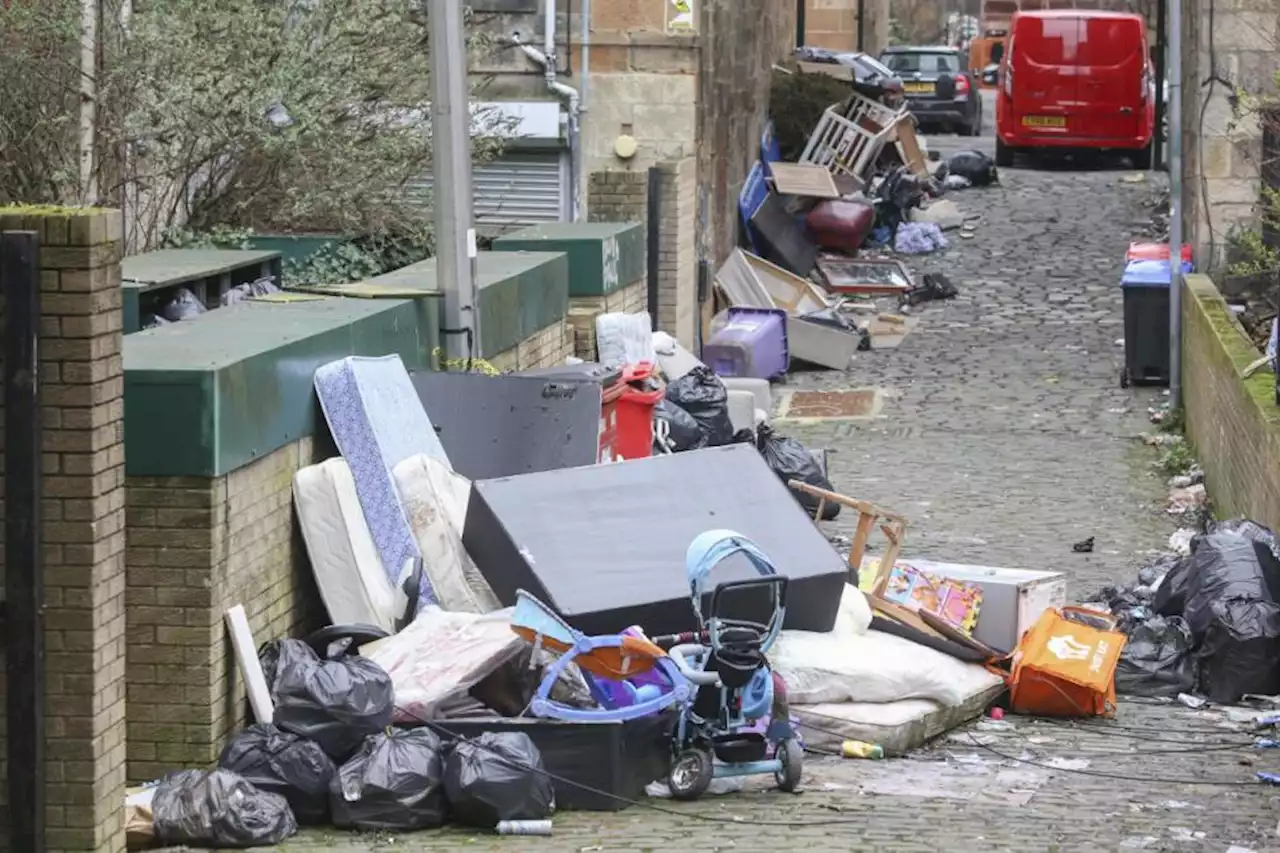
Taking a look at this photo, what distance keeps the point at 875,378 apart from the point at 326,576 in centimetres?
1254

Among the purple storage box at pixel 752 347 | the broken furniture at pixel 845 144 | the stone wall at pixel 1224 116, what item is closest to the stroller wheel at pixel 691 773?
the purple storage box at pixel 752 347

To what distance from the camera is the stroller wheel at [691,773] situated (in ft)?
24.4

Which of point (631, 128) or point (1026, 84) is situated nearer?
point (631, 128)

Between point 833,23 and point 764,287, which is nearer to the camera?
point 764,287

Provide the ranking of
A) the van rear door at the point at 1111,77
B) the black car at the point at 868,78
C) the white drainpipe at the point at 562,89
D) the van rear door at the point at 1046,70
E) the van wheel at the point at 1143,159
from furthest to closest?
1. the van wheel at the point at 1143,159
2. the van rear door at the point at 1046,70
3. the van rear door at the point at 1111,77
4. the black car at the point at 868,78
5. the white drainpipe at the point at 562,89

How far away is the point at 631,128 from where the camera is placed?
21.2 meters

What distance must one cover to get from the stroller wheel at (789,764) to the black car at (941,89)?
1264 inches

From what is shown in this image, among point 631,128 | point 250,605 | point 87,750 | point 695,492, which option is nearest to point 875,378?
point 631,128

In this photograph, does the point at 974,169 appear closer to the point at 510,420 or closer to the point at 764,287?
the point at 764,287

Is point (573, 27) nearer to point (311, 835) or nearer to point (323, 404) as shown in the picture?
point (323, 404)

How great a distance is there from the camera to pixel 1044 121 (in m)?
31.5

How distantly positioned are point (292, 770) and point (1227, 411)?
8.64 m

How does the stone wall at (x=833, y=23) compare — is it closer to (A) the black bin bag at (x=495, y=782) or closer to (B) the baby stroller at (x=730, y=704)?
(B) the baby stroller at (x=730, y=704)

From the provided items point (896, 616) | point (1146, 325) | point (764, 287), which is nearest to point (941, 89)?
point (764, 287)
